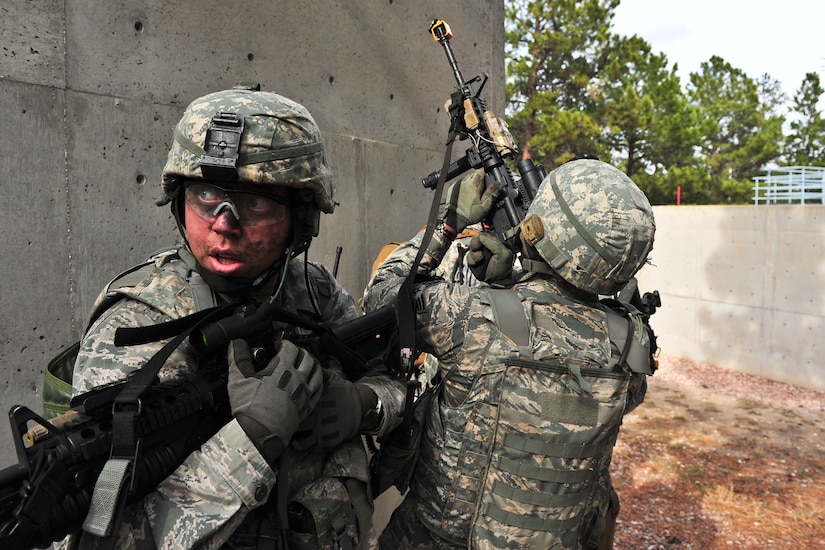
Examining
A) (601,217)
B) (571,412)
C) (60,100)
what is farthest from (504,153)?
(60,100)

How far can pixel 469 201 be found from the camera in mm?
2590

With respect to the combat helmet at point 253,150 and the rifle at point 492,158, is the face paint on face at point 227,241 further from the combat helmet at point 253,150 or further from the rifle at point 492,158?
the rifle at point 492,158

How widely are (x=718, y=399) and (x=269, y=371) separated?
735cm

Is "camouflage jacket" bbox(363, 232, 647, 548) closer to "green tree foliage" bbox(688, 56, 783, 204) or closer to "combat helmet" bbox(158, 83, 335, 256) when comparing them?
"combat helmet" bbox(158, 83, 335, 256)

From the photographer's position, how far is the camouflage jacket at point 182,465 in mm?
1109

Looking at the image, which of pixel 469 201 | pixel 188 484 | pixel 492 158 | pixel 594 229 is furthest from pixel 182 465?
pixel 492 158

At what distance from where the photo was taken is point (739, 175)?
Result: 2538cm

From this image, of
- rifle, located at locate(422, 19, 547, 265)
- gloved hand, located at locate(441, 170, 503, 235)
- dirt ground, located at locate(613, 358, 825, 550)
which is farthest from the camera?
dirt ground, located at locate(613, 358, 825, 550)

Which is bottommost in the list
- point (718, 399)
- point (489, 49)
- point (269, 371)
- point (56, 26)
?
point (718, 399)

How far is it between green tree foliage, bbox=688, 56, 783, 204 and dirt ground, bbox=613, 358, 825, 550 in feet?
56.3

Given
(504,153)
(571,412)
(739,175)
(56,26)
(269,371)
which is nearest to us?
(269,371)

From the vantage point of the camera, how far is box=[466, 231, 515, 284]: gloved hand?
2.62 meters

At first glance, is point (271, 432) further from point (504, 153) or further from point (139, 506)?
point (504, 153)

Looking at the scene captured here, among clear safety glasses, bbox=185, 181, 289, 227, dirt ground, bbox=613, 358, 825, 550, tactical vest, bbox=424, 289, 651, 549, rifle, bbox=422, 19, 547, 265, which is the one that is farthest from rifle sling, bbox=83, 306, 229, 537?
dirt ground, bbox=613, 358, 825, 550
